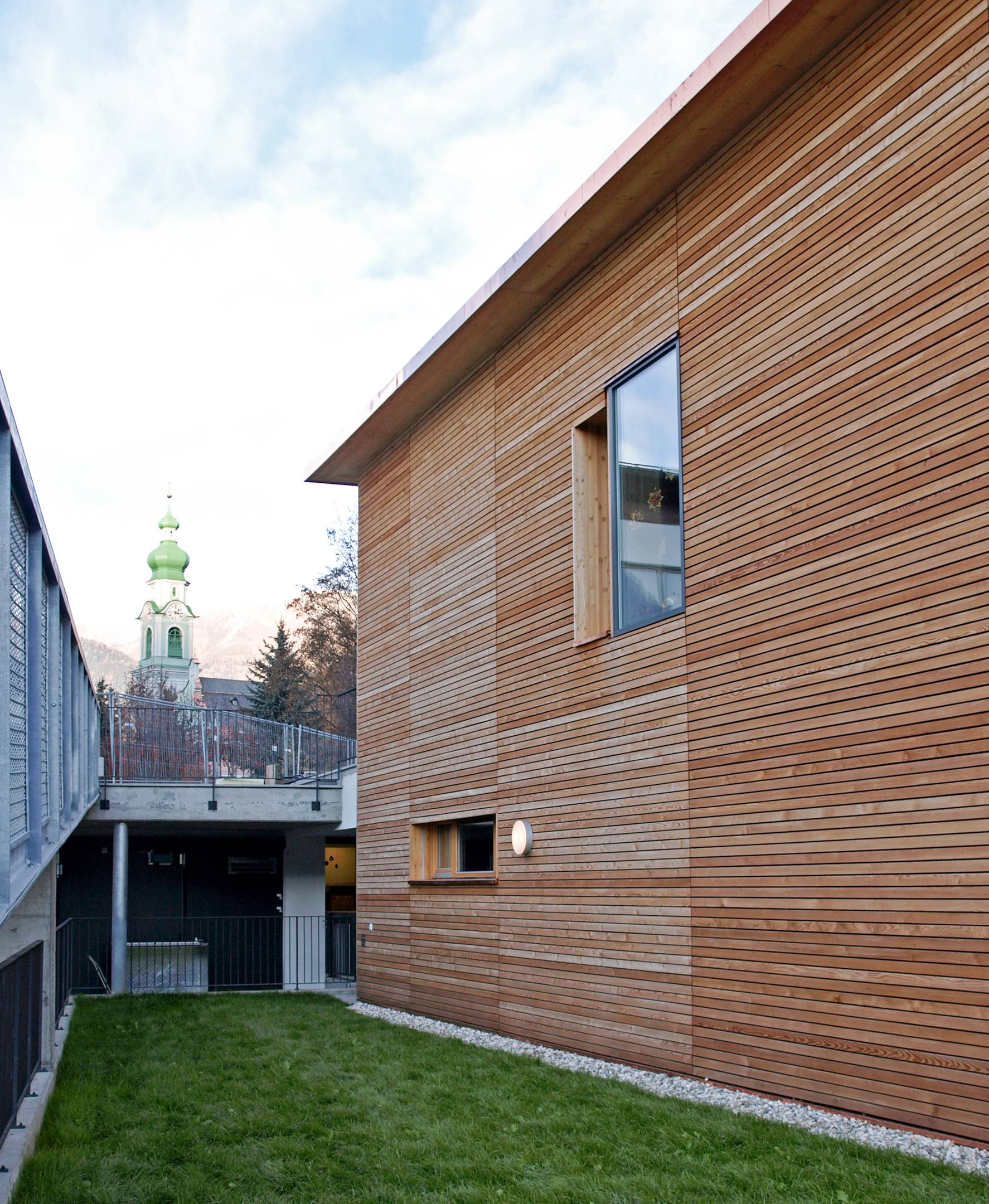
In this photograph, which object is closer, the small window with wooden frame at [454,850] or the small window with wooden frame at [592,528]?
the small window with wooden frame at [592,528]

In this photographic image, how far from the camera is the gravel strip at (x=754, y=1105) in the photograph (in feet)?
18.2

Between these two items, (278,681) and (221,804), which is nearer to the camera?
(221,804)

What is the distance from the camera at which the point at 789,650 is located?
7180 mm

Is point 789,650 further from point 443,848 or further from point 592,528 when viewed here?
point 443,848

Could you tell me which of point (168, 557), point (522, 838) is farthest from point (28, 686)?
point (168, 557)

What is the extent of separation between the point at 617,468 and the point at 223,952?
1416 cm

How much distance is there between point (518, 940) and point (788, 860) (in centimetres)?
397

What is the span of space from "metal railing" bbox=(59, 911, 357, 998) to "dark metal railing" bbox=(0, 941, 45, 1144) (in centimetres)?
1094

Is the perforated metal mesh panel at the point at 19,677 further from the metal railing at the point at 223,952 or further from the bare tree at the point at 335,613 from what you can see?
the bare tree at the point at 335,613

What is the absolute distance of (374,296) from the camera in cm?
4384

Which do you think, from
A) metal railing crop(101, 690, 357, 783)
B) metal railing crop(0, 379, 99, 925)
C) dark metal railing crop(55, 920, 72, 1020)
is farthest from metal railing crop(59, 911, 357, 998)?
metal railing crop(0, 379, 99, 925)

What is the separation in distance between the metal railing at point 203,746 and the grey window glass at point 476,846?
4786 millimetres

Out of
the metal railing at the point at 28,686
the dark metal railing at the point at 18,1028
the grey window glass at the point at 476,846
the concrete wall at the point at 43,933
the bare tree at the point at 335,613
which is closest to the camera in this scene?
the metal railing at the point at 28,686

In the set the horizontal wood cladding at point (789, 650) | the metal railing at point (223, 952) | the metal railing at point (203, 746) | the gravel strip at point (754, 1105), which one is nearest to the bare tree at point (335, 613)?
the metal railing at point (223, 952)
